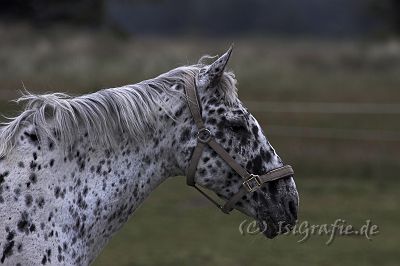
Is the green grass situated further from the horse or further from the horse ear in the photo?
the horse ear

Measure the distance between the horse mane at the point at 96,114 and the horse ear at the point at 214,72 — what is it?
0.15ft

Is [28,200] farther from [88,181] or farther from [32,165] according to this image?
[88,181]

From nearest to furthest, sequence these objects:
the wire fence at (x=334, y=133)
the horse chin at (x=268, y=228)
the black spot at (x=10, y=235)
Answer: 1. the black spot at (x=10, y=235)
2. the horse chin at (x=268, y=228)
3. the wire fence at (x=334, y=133)

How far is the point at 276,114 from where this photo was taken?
17.0 meters

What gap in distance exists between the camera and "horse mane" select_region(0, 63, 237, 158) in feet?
12.7

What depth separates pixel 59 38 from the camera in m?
26.0

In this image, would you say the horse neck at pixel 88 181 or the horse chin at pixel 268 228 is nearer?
the horse neck at pixel 88 181

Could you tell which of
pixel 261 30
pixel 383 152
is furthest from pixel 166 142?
pixel 261 30

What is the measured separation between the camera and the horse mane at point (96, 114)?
152 inches

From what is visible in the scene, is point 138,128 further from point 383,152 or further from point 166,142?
point 383,152

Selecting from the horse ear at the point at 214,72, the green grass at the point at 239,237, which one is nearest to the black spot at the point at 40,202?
the horse ear at the point at 214,72

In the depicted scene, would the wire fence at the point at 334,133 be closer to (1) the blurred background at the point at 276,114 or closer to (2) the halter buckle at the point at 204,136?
(1) the blurred background at the point at 276,114

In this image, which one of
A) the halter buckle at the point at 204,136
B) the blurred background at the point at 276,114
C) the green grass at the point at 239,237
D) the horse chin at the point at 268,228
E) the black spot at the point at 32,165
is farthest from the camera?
the blurred background at the point at 276,114

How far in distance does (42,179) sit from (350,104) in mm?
15366
